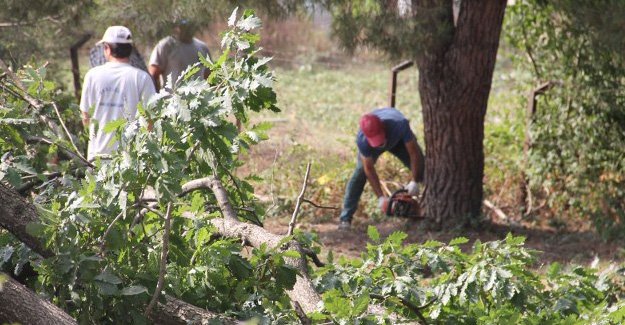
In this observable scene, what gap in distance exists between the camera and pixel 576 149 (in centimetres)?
923

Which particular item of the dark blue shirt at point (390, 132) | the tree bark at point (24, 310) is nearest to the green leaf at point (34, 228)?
the tree bark at point (24, 310)

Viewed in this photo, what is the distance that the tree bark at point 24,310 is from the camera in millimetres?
2938

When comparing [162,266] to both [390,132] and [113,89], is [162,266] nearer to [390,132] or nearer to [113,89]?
[113,89]

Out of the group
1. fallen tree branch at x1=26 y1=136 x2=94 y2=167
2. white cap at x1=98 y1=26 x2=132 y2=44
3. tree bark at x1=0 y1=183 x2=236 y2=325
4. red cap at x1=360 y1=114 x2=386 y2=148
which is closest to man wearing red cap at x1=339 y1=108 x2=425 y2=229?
red cap at x1=360 y1=114 x2=386 y2=148

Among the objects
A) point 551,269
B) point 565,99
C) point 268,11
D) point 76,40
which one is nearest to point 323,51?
point 76,40

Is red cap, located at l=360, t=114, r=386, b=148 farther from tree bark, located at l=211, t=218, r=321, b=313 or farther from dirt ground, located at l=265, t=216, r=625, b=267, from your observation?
tree bark, located at l=211, t=218, r=321, b=313

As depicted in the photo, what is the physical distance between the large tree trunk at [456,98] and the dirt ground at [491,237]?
189 mm

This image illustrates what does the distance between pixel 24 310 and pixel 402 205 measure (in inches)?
226

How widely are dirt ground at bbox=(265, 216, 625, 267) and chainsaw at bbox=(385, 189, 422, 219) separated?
152 mm

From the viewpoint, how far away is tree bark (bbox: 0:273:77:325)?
2.94 m

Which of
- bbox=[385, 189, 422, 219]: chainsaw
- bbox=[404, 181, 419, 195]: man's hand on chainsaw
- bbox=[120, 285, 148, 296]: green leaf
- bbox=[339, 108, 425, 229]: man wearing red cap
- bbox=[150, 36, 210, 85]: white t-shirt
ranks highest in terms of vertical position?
bbox=[150, 36, 210, 85]: white t-shirt

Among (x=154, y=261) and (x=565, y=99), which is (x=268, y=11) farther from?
(x=154, y=261)

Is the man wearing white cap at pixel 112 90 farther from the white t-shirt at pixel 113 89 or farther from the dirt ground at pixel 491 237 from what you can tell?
the dirt ground at pixel 491 237

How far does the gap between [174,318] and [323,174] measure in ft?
21.9
